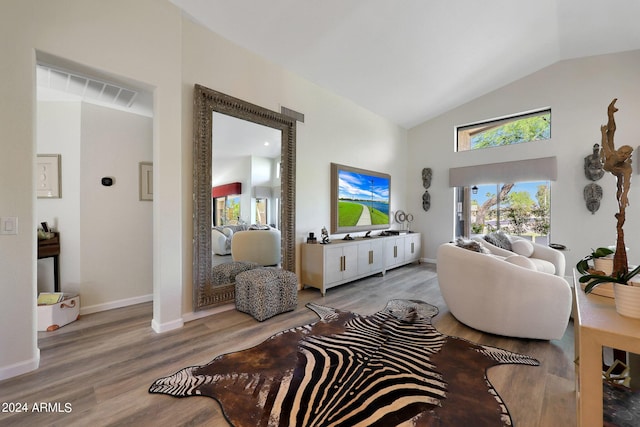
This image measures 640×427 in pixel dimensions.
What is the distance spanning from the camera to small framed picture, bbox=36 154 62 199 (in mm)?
2887

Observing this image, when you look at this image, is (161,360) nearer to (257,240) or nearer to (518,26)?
(257,240)

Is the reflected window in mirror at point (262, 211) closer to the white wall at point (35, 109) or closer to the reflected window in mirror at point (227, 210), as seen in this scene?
the reflected window in mirror at point (227, 210)

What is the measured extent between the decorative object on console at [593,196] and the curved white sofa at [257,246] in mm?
5099

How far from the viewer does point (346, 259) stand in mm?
3945

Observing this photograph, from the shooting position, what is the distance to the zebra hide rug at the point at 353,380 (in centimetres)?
146

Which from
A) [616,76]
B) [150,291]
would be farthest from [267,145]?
[616,76]

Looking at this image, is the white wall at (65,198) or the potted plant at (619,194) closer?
Result: the potted plant at (619,194)

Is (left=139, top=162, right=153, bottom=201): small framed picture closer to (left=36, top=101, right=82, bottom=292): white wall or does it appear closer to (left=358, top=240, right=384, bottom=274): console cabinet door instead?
(left=36, top=101, right=82, bottom=292): white wall

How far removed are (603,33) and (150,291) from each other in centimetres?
737

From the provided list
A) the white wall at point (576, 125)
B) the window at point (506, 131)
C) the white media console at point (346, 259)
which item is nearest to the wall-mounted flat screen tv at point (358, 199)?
the white media console at point (346, 259)

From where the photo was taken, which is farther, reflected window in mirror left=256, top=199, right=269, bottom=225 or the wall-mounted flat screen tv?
the wall-mounted flat screen tv

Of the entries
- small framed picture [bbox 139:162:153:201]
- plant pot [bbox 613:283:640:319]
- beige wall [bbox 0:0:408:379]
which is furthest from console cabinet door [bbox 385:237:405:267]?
small framed picture [bbox 139:162:153:201]

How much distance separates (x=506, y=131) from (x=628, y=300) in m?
5.23

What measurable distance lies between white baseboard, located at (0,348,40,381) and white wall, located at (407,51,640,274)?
22.0ft
